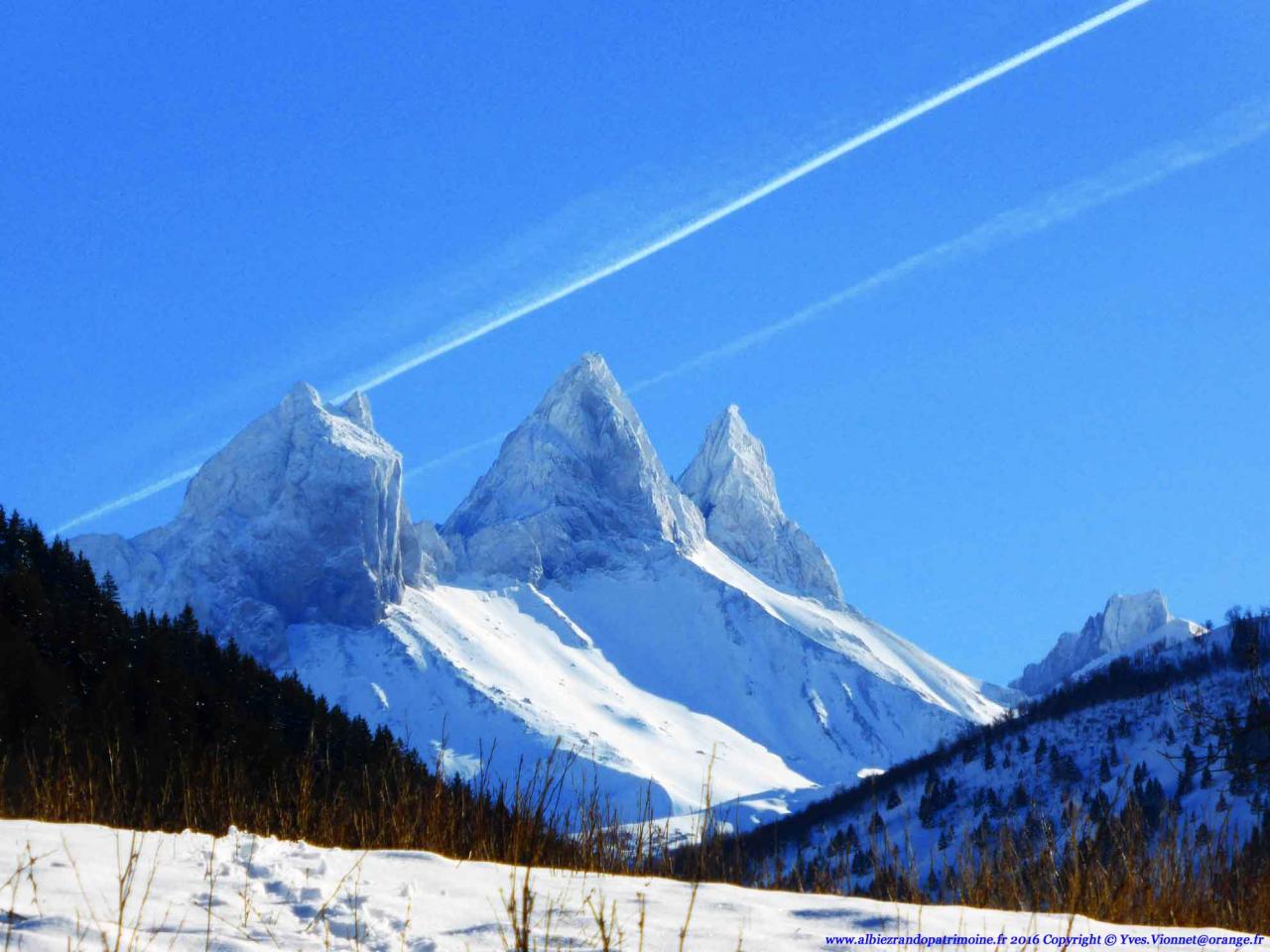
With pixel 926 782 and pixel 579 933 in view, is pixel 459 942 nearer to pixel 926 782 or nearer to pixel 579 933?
pixel 579 933

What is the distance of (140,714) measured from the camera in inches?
1647

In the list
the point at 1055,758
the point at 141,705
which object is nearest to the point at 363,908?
the point at 141,705

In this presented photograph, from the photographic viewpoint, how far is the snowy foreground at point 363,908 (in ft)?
19.0

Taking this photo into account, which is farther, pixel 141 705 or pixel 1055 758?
pixel 1055 758

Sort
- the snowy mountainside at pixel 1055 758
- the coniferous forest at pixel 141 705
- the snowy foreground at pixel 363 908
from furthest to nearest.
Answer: the snowy mountainside at pixel 1055 758 < the coniferous forest at pixel 141 705 < the snowy foreground at pixel 363 908

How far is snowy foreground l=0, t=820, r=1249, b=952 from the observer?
5.79 meters

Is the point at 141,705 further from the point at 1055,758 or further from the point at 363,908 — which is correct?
the point at 1055,758

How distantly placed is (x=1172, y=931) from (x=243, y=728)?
1592 inches

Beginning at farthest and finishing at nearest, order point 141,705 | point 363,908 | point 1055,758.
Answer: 1. point 1055,758
2. point 141,705
3. point 363,908

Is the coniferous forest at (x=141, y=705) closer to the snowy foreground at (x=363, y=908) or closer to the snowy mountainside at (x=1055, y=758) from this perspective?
the snowy foreground at (x=363, y=908)

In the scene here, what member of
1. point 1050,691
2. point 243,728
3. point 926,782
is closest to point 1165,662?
point 1050,691

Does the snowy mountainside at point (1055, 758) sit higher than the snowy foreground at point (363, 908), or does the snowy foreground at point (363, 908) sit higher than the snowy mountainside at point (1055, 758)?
the snowy mountainside at point (1055, 758)

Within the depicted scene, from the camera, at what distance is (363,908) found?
21.0 feet

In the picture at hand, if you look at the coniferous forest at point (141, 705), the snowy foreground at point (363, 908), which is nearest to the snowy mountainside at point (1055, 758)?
the coniferous forest at point (141, 705)
